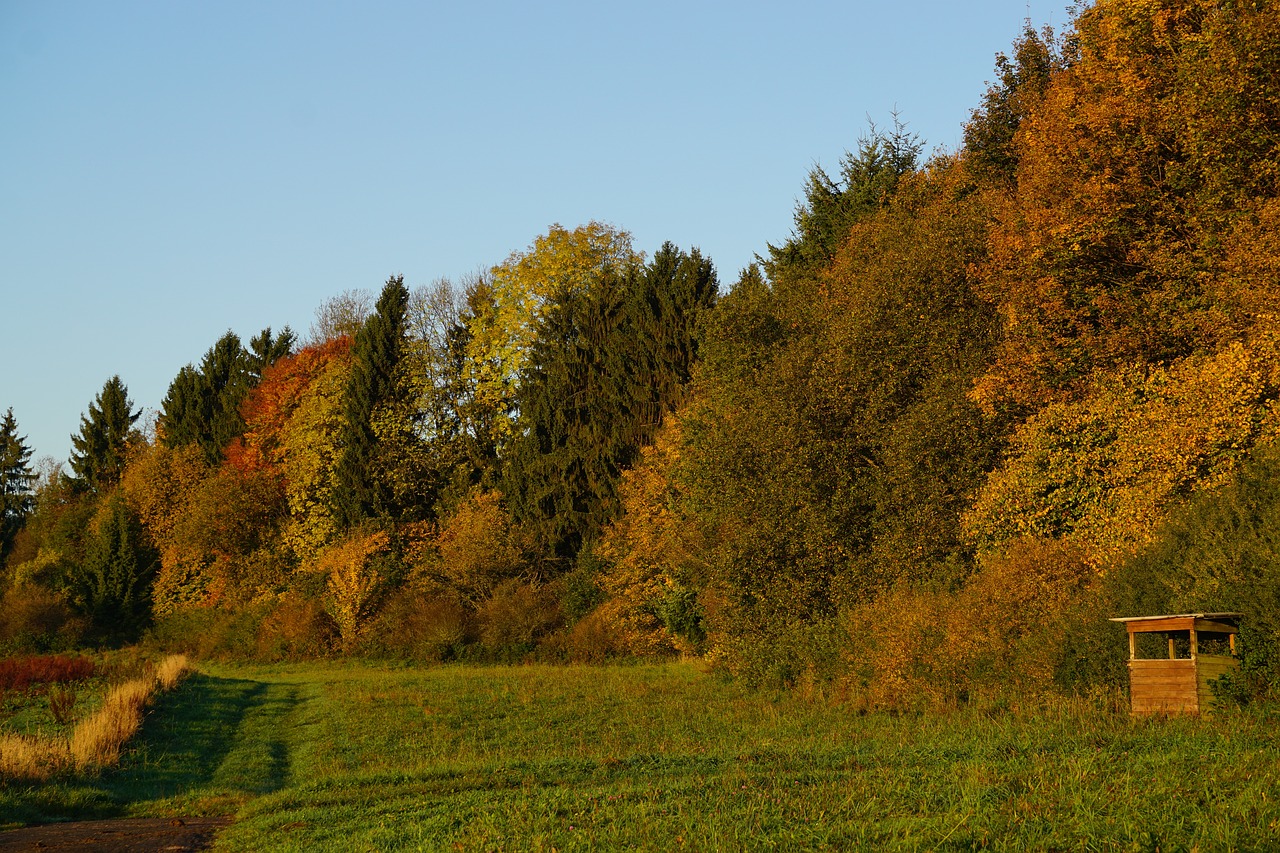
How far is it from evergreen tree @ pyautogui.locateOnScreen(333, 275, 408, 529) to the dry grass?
29.2 meters

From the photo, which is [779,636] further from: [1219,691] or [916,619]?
[1219,691]

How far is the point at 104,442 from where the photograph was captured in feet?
268

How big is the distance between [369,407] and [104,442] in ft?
123

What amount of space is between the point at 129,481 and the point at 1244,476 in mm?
65308

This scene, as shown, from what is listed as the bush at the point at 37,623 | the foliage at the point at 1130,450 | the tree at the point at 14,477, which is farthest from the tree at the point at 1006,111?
the tree at the point at 14,477

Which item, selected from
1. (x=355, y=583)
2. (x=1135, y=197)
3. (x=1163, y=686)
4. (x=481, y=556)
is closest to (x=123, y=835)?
(x=1163, y=686)

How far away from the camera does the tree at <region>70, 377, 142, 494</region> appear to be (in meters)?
80.1

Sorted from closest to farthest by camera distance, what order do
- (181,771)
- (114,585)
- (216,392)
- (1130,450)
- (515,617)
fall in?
(181,771) < (1130,450) < (515,617) < (114,585) < (216,392)

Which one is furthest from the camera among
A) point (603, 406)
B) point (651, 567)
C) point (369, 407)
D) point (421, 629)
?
point (369, 407)

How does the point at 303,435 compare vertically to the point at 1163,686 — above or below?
above

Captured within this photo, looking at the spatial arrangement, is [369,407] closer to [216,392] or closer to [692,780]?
[216,392]

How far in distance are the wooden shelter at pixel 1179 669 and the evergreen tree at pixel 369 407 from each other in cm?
4081

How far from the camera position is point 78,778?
16.7 meters

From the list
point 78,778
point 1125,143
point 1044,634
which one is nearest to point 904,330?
point 1125,143
